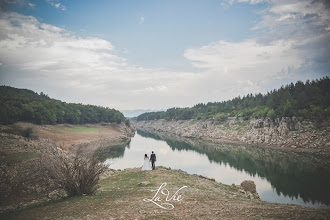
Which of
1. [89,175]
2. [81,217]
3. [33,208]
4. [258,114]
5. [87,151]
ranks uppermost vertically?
[258,114]

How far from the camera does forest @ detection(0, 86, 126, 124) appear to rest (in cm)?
6284

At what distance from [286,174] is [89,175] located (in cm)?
3626

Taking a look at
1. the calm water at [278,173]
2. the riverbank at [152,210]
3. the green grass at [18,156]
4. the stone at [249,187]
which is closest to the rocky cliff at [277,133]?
the calm water at [278,173]

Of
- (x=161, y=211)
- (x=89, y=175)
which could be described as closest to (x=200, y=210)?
(x=161, y=211)

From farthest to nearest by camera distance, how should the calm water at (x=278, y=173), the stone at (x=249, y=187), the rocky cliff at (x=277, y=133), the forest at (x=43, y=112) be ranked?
1. the forest at (x=43, y=112)
2. the rocky cliff at (x=277, y=133)
3. the calm water at (x=278, y=173)
4. the stone at (x=249, y=187)

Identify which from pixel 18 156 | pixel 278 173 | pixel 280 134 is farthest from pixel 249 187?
pixel 280 134

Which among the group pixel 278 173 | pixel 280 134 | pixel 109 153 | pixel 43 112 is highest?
pixel 43 112

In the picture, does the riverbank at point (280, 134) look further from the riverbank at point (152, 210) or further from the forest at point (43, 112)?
the forest at point (43, 112)

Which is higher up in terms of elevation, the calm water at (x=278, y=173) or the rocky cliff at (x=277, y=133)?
the rocky cliff at (x=277, y=133)

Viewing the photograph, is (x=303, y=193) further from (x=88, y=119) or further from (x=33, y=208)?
(x=88, y=119)

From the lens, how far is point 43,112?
77500 mm

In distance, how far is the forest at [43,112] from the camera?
2474 inches

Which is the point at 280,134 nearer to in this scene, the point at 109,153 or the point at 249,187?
the point at 249,187

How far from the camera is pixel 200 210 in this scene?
40.7 ft
